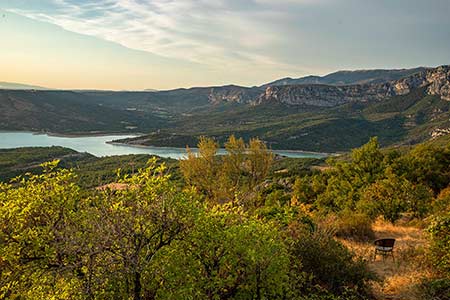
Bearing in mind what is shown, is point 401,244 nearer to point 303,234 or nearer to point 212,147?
point 303,234

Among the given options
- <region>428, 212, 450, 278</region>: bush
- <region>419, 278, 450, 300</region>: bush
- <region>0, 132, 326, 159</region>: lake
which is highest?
<region>428, 212, 450, 278</region>: bush

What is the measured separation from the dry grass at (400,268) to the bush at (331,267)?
2.64ft

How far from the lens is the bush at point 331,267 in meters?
11.4

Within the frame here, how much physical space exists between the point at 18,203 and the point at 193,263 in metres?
4.66

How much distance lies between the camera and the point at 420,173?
108 feet

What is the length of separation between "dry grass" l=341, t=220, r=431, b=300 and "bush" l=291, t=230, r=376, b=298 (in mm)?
803

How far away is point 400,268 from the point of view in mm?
13805

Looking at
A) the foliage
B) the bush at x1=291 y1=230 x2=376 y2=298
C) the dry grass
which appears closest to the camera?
the bush at x1=291 y1=230 x2=376 y2=298

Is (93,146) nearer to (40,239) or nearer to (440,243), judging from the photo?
(40,239)

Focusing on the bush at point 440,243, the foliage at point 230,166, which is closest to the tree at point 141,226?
the bush at point 440,243

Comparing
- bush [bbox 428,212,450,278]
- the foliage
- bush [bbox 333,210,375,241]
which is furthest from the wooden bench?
the foliage

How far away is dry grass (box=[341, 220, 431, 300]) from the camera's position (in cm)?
1179

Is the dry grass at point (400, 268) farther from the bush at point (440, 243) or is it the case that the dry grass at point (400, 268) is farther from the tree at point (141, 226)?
the tree at point (141, 226)

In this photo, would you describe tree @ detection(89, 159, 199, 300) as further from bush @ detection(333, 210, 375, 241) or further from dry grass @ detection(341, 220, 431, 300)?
bush @ detection(333, 210, 375, 241)
